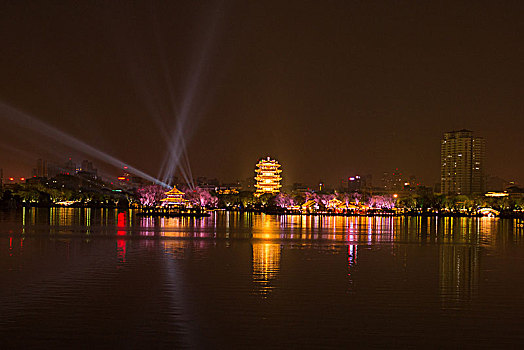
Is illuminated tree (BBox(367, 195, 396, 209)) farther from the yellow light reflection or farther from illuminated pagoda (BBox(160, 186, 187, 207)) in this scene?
the yellow light reflection

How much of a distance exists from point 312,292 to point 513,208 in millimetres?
123438

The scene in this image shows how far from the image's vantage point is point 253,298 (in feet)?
56.0

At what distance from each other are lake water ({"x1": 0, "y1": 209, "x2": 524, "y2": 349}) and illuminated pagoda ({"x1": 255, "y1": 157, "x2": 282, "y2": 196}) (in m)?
135

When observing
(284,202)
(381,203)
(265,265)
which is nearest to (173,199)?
(284,202)

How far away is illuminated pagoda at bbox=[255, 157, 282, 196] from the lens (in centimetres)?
16525

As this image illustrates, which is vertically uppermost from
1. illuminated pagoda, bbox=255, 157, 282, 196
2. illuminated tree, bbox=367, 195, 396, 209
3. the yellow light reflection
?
illuminated pagoda, bbox=255, 157, 282, 196

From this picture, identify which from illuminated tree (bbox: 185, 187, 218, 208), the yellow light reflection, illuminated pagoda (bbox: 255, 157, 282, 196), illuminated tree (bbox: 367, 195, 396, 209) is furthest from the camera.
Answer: illuminated pagoda (bbox: 255, 157, 282, 196)

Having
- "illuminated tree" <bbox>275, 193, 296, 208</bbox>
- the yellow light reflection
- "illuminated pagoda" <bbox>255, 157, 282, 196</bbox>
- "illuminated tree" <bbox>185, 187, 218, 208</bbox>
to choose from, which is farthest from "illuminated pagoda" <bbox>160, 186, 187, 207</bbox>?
"illuminated pagoda" <bbox>255, 157, 282, 196</bbox>

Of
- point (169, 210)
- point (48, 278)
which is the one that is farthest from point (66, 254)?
point (169, 210)

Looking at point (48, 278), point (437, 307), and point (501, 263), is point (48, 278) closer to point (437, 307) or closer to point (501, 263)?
point (437, 307)

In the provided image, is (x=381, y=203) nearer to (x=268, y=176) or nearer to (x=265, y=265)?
(x=268, y=176)

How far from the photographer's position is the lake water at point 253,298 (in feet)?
42.4

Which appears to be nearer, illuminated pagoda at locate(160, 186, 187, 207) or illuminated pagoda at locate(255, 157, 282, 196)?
illuminated pagoda at locate(160, 186, 187, 207)

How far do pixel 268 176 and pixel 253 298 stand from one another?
14986cm
